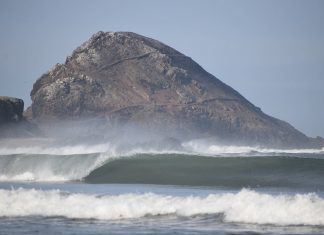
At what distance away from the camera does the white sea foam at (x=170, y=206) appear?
747 inches

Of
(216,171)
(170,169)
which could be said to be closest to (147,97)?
(170,169)

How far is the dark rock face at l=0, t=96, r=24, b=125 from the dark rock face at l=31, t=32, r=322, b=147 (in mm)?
17541

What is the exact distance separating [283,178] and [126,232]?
16040mm

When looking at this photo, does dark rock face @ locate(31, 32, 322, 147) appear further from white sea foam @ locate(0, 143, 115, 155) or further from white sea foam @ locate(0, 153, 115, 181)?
white sea foam @ locate(0, 153, 115, 181)

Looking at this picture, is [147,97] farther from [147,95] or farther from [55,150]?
[55,150]

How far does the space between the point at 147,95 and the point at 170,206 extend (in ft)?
331

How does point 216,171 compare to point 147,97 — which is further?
point 147,97

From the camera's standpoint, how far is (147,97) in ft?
398

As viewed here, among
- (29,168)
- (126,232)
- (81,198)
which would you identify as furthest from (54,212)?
(29,168)

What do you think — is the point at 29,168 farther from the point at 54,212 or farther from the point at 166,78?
the point at 166,78

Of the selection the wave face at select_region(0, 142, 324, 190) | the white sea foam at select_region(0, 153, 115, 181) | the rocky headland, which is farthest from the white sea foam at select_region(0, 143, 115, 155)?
the rocky headland

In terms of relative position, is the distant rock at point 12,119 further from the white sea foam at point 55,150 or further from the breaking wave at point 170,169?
the breaking wave at point 170,169

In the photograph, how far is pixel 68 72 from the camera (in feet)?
397

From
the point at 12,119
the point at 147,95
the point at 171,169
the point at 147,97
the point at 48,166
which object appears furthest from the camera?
the point at 147,95
